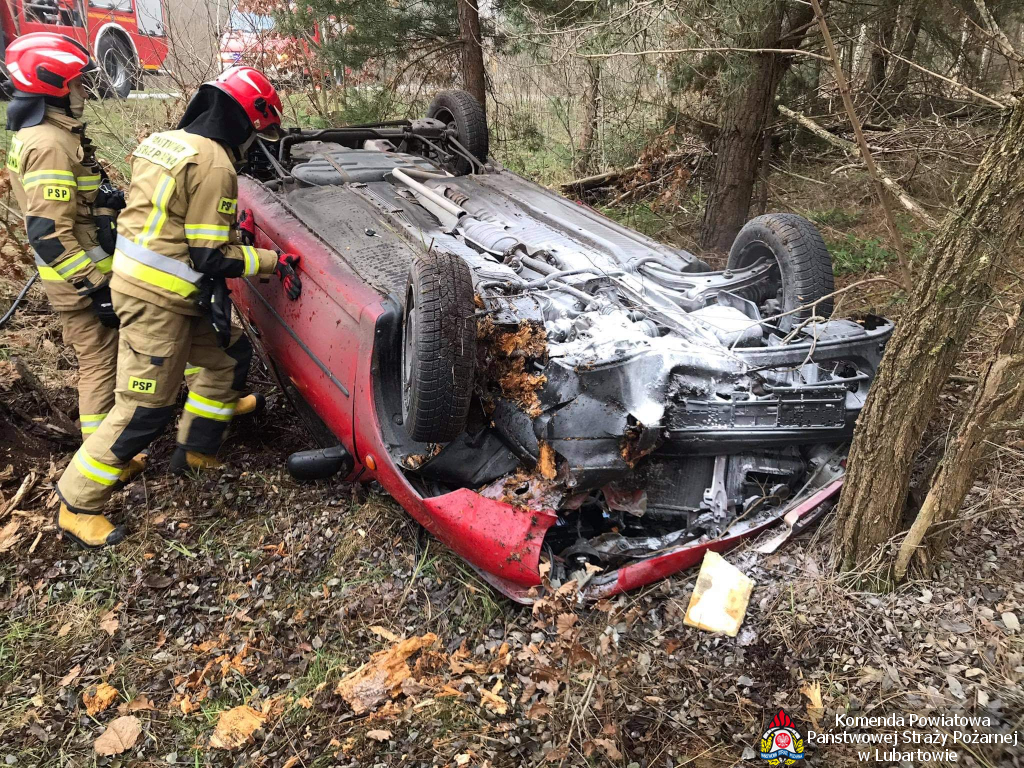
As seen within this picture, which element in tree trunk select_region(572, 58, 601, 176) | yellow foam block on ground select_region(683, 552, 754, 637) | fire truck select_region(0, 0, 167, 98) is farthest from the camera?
fire truck select_region(0, 0, 167, 98)

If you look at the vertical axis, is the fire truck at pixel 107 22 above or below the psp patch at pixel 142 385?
above

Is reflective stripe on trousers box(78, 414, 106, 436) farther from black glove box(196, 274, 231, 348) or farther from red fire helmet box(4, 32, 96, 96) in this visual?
red fire helmet box(4, 32, 96, 96)

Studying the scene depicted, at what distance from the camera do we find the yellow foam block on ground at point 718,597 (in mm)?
2605

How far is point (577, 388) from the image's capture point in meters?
2.85

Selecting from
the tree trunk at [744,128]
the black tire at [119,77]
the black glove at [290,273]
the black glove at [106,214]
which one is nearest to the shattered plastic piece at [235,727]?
the black glove at [290,273]

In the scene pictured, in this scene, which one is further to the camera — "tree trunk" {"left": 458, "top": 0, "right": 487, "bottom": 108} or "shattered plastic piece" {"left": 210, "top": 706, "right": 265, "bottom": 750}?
"tree trunk" {"left": 458, "top": 0, "right": 487, "bottom": 108}

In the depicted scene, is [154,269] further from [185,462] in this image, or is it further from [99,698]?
[99,698]

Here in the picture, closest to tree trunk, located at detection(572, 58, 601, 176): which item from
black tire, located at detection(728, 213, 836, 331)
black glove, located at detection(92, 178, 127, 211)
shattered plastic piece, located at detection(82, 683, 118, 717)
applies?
black tire, located at detection(728, 213, 836, 331)

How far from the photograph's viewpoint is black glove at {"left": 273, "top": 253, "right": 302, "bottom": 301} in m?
3.60

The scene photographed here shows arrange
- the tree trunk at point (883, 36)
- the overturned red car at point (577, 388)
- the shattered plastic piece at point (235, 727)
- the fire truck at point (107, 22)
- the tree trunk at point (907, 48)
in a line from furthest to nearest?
the fire truck at point (107, 22)
the tree trunk at point (907, 48)
the tree trunk at point (883, 36)
the overturned red car at point (577, 388)
the shattered plastic piece at point (235, 727)

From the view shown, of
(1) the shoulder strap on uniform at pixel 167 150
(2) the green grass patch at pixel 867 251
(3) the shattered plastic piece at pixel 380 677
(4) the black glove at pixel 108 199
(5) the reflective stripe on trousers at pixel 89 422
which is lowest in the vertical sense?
(3) the shattered plastic piece at pixel 380 677

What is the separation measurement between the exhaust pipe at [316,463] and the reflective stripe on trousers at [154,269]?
100 cm

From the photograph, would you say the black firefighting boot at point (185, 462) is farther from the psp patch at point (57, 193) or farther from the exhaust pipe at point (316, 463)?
the psp patch at point (57, 193)

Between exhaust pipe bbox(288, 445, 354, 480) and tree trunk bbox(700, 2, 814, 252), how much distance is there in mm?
3753
